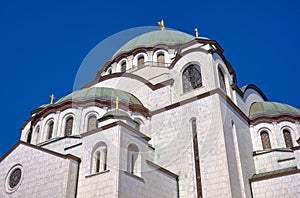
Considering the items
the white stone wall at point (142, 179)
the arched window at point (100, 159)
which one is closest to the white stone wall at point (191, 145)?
the white stone wall at point (142, 179)

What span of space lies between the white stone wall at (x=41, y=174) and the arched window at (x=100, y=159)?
880 mm

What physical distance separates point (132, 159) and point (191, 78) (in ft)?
21.6

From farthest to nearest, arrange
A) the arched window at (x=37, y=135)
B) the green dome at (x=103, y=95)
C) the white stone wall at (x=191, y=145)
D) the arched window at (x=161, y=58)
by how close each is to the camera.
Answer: the arched window at (x=161, y=58)
the arched window at (x=37, y=135)
the green dome at (x=103, y=95)
the white stone wall at (x=191, y=145)

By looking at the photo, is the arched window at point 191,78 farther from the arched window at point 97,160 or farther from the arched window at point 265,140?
the arched window at point 97,160

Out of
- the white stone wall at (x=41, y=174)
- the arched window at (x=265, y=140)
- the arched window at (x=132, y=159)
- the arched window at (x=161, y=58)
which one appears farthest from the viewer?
the arched window at (x=161, y=58)

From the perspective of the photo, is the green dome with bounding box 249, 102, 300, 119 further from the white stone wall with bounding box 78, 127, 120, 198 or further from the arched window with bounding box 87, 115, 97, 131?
the white stone wall with bounding box 78, 127, 120, 198

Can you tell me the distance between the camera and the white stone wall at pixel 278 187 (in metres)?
14.5

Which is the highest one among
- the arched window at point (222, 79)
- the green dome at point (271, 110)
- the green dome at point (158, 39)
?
the green dome at point (158, 39)

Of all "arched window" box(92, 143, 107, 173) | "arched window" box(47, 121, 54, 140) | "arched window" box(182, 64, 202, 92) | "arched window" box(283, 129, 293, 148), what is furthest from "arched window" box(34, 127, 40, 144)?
"arched window" box(283, 129, 293, 148)

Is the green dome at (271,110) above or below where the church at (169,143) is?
above

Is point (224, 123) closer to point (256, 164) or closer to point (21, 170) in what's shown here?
point (256, 164)

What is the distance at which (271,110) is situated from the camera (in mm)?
19656

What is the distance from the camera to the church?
1353 cm

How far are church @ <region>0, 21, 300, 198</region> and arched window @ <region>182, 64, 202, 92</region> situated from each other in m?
0.06
